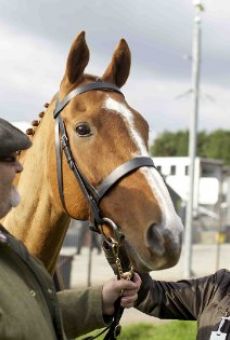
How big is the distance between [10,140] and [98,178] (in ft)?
3.50

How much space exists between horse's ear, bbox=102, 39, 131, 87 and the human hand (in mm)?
1435

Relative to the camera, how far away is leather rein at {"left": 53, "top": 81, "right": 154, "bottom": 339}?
3.05 m

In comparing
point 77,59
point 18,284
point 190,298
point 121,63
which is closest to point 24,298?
point 18,284

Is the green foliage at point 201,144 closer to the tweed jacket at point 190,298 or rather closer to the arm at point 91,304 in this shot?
the tweed jacket at point 190,298

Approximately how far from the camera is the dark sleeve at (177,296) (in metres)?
3.52

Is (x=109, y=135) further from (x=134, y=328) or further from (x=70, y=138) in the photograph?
A: (x=134, y=328)

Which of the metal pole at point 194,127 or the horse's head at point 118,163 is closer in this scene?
the horse's head at point 118,163

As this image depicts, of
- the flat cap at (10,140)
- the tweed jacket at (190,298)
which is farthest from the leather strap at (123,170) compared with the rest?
the flat cap at (10,140)

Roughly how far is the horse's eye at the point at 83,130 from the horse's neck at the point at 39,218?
325 mm

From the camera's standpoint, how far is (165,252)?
110 inches

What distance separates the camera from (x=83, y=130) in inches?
132

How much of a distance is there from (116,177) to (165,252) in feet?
1.68

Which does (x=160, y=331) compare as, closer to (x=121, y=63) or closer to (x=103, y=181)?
(x=121, y=63)

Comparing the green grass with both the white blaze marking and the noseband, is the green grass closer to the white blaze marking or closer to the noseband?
the noseband
